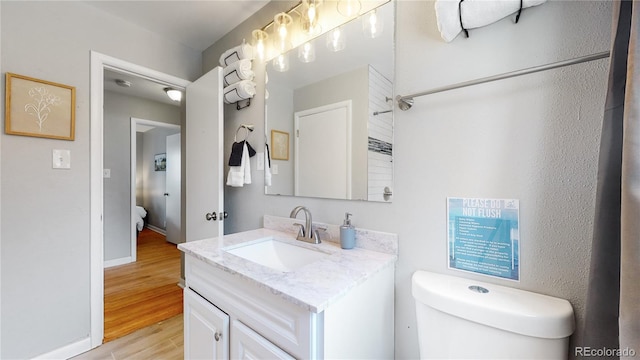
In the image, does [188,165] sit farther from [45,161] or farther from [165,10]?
[165,10]

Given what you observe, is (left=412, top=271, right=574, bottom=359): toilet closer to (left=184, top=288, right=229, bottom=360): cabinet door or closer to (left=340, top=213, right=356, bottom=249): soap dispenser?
(left=340, top=213, right=356, bottom=249): soap dispenser

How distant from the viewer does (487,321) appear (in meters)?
0.74

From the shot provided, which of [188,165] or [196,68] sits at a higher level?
[196,68]

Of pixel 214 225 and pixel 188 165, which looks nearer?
pixel 214 225

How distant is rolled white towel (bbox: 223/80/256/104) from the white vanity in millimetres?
996

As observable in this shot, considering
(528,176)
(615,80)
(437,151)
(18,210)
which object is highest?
(615,80)

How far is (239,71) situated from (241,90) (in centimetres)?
12

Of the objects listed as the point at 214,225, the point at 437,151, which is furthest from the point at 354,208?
the point at 214,225

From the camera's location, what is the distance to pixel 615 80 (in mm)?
618

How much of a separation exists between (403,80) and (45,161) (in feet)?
6.82

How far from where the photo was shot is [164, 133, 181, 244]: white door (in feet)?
14.0

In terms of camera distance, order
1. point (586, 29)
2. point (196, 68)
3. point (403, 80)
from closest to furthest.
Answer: point (586, 29) < point (403, 80) < point (196, 68)

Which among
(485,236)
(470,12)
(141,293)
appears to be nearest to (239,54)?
(470,12)

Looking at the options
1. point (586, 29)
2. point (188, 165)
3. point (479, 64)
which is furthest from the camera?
point (188, 165)
